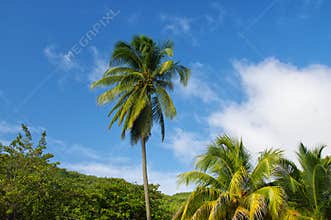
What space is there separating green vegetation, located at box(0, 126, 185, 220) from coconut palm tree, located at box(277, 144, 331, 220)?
9.09m

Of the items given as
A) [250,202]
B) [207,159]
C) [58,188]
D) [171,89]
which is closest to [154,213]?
[58,188]

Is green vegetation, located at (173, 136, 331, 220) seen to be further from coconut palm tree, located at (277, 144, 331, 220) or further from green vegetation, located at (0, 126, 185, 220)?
green vegetation, located at (0, 126, 185, 220)

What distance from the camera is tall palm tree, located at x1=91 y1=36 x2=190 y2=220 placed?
709 inches

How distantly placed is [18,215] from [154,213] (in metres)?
8.63

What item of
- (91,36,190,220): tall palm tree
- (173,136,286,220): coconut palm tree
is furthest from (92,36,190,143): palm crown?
(173,136,286,220): coconut palm tree

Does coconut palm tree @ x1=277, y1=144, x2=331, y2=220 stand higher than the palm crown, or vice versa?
the palm crown

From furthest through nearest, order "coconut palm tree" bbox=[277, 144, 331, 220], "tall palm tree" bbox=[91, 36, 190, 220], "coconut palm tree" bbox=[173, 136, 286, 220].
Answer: "tall palm tree" bbox=[91, 36, 190, 220] < "coconut palm tree" bbox=[277, 144, 331, 220] < "coconut palm tree" bbox=[173, 136, 286, 220]

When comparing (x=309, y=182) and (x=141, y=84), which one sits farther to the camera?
(x=141, y=84)

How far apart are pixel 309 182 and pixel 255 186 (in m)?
2.22

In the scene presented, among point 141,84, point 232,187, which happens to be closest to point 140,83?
point 141,84

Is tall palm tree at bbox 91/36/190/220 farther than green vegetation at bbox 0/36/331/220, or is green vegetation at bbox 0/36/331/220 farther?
tall palm tree at bbox 91/36/190/220

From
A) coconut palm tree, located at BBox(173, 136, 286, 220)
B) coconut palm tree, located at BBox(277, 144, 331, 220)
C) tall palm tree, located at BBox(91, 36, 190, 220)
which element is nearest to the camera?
coconut palm tree, located at BBox(173, 136, 286, 220)

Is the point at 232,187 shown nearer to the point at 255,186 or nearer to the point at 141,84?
the point at 255,186

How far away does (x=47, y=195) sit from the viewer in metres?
21.0
